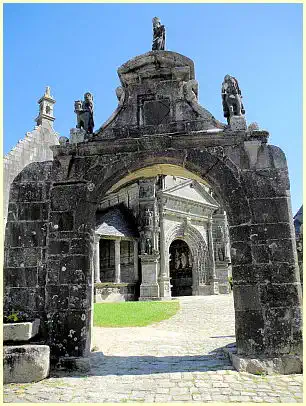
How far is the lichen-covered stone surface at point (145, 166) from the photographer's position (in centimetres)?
519

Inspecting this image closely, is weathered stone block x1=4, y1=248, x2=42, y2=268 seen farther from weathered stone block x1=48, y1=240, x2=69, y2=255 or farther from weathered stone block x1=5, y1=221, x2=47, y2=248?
weathered stone block x1=48, y1=240, x2=69, y2=255

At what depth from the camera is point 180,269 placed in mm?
25656

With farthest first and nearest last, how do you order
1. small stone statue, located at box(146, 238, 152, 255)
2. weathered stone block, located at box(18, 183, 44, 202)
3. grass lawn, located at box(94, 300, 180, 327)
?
small stone statue, located at box(146, 238, 152, 255) < grass lawn, located at box(94, 300, 180, 327) < weathered stone block, located at box(18, 183, 44, 202)

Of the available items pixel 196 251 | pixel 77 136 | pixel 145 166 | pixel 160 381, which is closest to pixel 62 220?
pixel 77 136

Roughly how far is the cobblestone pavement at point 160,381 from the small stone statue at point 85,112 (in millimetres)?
4172

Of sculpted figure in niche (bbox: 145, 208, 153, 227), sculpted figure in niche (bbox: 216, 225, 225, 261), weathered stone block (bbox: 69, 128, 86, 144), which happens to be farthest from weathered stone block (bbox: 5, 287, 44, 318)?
sculpted figure in niche (bbox: 216, 225, 225, 261)

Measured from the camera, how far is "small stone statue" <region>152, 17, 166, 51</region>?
688cm

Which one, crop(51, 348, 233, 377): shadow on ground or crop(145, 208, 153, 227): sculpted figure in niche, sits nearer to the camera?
crop(51, 348, 233, 377): shadow on ground

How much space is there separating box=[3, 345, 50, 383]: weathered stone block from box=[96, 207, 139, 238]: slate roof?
50.3ft

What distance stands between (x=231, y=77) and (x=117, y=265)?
52.5 ft

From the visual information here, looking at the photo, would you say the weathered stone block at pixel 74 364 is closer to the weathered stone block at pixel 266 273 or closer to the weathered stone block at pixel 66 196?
the weathered stone block at pixel 66 196

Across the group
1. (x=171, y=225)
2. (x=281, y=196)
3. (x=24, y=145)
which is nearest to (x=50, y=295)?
(x=281, y=196)

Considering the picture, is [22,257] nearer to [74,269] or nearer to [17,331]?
[74,269]

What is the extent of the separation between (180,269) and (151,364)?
2056 cm
